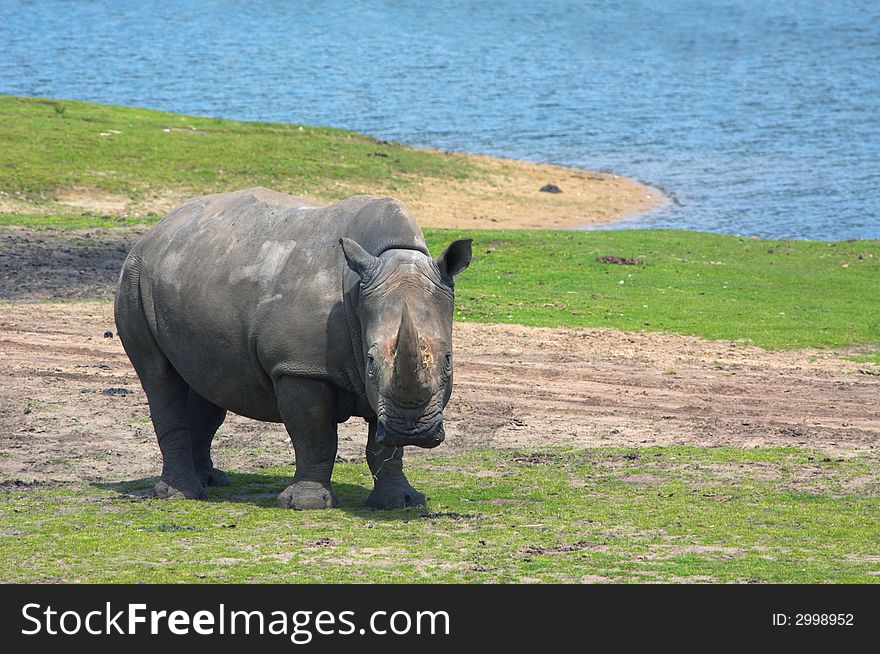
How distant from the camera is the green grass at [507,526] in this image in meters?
8.80

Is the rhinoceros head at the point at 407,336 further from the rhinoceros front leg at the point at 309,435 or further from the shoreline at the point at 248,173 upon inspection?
the shoreline at the point at 248,173

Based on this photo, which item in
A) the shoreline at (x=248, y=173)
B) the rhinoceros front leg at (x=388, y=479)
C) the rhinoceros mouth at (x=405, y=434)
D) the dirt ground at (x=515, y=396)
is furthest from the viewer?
the shoreline at (x=248, y=173)

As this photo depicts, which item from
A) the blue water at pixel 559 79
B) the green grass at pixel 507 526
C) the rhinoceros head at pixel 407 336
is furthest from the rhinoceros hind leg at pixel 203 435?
the blue water at pixel 559 79

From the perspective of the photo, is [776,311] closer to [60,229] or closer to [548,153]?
[60,229]

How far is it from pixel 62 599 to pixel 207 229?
4.37 metres

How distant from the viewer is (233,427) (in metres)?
Result: 14.5

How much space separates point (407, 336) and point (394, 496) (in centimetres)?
206

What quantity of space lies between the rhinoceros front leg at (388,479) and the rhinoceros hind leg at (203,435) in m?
1.89

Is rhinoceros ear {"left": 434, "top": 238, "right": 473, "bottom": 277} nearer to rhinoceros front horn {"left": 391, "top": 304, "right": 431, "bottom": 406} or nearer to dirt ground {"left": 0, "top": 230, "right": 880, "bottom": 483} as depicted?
rhinoceros front horn {"left": 391, "top": 304, "right": 431, "bottom": 406}

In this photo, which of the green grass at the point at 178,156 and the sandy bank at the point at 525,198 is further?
the sandy bank at the point at 525,198

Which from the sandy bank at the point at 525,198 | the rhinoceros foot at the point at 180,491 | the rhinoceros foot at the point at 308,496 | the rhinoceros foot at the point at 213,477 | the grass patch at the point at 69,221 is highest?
the rhinoceros foot at the point at 308,496

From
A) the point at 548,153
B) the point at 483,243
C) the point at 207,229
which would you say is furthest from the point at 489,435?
the point at 548,153

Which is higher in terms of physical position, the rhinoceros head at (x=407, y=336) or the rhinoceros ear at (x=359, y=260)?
the rhinoceros ear at (x=359, y=260)

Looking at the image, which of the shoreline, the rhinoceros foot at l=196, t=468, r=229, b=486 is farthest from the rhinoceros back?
the shoreline
